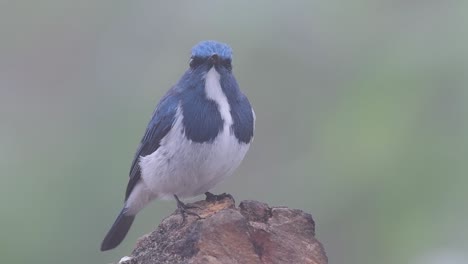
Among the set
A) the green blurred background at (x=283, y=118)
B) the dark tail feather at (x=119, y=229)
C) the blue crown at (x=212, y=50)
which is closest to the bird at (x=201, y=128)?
the blue crown at (x=212, y=50)

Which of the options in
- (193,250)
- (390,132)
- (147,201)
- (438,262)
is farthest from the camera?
(390,132)

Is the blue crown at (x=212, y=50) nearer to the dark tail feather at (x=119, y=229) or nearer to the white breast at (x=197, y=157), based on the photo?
the white breast at (x=197, y=157)

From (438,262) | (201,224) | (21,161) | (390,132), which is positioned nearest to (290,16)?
(390,132)

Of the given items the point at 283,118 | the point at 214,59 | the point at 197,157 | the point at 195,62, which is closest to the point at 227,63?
the point at 214,59

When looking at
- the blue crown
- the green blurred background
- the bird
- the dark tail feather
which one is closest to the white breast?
the bird

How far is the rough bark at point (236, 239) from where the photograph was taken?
20.3 feet

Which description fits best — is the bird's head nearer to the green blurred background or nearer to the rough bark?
the rough bark

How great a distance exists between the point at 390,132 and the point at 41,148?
3609 millimetres

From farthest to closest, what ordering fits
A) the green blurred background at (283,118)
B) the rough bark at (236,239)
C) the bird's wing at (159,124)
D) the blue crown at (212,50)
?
the green blurred background at (283,118)
the bird's wing at (159,124)
the blue crown at (212,50)
the rough bark at (236,239)

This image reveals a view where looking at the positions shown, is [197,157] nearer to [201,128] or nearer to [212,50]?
[201,128]

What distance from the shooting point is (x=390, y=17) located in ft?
42.0

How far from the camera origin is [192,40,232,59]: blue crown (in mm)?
7730

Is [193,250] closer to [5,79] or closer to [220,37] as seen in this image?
[220,37]

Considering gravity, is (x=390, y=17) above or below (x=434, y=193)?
above
